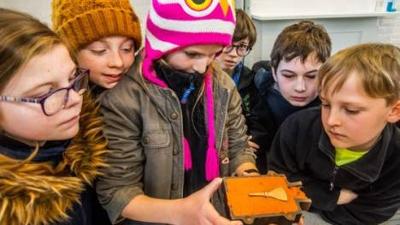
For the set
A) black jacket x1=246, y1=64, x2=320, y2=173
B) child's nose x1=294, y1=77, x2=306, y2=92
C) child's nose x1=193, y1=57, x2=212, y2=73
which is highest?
child's nose x1=193, y1=57, x2=212, y2=73

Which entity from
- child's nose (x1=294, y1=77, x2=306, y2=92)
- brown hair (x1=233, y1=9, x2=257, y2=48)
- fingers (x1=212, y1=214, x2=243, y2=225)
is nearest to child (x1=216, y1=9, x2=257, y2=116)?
brown hair (x1=233, y1=9, x2=257, y2=48)

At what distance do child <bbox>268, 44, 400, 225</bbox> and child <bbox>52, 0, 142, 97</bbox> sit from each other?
62 centimetres

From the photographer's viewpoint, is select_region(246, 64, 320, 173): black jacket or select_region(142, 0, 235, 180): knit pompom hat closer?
select_region(142, 0, 235, 180): knit pompom hat

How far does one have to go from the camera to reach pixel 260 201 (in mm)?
729

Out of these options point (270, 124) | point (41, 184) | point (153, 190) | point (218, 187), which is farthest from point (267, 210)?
point (270, 124)

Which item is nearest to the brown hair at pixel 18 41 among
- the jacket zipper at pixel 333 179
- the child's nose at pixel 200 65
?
the child's nose at pixel 200 65

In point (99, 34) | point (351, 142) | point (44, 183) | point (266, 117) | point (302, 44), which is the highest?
point (99, 34)

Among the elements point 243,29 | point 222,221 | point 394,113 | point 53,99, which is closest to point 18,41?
point 53,99

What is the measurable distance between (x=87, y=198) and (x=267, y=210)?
501 mm

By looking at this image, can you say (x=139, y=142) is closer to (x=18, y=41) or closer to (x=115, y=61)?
(x=115, y=61)

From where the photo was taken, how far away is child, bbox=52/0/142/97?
0.97m

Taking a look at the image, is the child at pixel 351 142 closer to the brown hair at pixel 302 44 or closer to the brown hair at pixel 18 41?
the brown hair at pixel 302 44

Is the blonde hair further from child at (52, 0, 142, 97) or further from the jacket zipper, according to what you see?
child at (52, 0, 142, 97)

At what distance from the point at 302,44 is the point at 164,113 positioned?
913 mm
